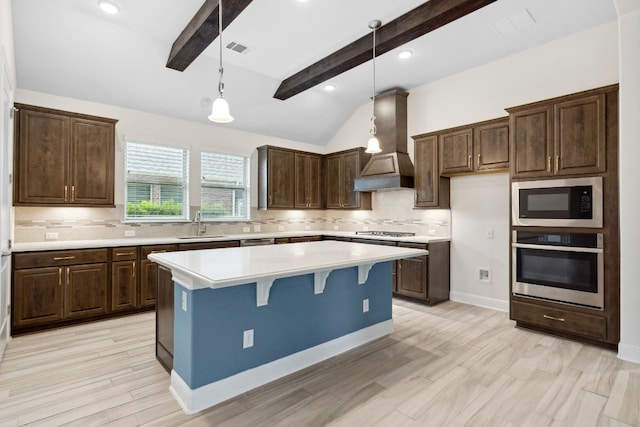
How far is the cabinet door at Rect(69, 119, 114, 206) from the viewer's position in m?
3.96

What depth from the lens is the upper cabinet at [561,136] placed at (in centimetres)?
313

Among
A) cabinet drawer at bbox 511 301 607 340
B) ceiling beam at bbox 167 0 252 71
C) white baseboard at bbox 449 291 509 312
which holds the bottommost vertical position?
white baseboard at bbox 449 291 509 312

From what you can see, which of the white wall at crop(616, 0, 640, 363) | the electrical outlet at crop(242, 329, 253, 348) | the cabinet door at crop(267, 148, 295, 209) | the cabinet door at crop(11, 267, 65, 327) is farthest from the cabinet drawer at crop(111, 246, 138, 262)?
the white wall at crop(616, 0, 640, 363)

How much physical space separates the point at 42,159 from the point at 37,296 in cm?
152

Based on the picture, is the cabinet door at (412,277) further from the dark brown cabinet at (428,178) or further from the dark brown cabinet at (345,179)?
the dark brown cabinet at (345,179)

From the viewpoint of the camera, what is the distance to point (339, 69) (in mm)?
4352

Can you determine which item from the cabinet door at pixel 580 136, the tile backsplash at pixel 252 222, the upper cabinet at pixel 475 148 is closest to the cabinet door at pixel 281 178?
the tile backsplash at pixel 252 222

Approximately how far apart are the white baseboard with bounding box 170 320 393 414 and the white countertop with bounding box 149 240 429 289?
731 mm

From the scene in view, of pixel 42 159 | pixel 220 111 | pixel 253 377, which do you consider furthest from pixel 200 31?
pixel 253 377

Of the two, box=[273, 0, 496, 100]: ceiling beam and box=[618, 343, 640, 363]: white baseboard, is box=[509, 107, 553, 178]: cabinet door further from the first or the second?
box=[618, 343, 640, 363]: white baseboard

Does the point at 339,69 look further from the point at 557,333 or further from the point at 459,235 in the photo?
the point at 557,333

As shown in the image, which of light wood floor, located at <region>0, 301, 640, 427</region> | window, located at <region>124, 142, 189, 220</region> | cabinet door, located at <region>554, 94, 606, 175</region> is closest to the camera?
light wood floor, located at <region>0, 301, 640, 427</region>

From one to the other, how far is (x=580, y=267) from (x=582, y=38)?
2566 millimetres

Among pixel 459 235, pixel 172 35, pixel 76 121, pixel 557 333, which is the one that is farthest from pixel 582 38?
pixel 76 121
